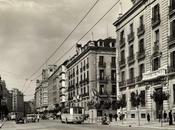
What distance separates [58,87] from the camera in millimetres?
156875

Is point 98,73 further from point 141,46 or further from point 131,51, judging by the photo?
point 141,46

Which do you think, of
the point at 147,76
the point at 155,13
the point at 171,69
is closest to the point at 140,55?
the point at 147,76

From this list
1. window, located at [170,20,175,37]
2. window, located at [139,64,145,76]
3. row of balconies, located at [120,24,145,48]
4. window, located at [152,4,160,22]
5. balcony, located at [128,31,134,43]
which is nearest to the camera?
window, located at [170,20,175,37]

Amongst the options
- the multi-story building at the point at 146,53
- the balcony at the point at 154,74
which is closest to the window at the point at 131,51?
the multi-story building at the point at 146,53

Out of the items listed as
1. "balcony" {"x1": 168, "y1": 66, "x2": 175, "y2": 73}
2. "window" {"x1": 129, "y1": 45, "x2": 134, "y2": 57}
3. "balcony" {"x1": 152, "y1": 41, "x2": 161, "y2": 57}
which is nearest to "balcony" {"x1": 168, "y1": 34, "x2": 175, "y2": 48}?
"balcony" {"x1": 168, "y1": 66, "x2": 175, "y2": 73}

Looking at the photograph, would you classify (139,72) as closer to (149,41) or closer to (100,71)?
(149,41)

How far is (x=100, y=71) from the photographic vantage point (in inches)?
3757

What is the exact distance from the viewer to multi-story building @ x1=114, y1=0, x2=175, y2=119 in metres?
50.4

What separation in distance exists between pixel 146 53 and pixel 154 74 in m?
5.08

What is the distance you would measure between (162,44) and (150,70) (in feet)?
16.1

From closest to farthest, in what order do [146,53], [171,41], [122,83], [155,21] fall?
[171,41] → [155,21] → [146,53] → [122,83]

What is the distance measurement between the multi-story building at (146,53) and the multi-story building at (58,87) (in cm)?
7256

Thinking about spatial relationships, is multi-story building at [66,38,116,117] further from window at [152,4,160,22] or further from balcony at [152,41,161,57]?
window at [152,4,160,22]

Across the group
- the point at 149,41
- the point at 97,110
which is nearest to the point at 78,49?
the point at 97,110
